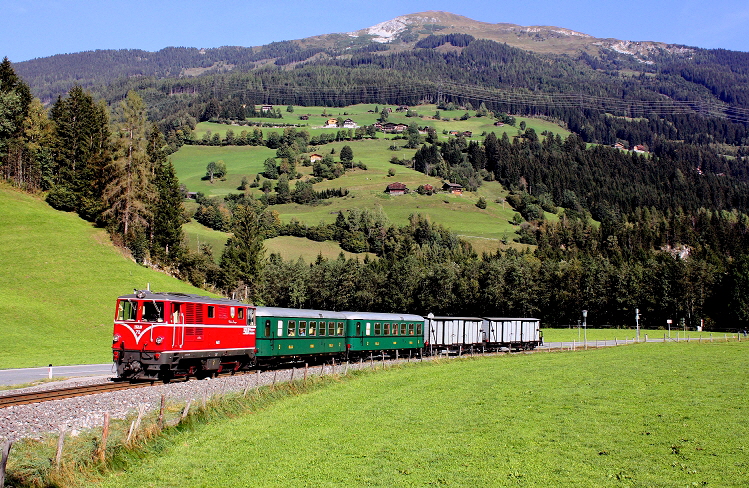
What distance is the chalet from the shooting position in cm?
19100

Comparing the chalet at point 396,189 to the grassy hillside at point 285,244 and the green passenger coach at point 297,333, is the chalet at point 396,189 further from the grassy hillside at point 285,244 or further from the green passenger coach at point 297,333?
the green passenger coach at point 297,333

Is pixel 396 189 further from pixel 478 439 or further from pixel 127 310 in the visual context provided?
pixel 478 439

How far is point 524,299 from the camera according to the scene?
10594cm

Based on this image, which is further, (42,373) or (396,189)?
(396,189)

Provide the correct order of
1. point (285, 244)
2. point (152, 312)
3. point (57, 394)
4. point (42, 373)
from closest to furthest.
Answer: point (57, 394) → point (152, 312) → point (42, 373) → point (285, 244)

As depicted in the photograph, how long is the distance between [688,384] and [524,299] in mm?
79050

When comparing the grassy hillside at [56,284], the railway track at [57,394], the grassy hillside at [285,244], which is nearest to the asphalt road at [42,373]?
the grassy hillside at [56,284]

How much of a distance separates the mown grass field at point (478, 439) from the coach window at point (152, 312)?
23.6ft

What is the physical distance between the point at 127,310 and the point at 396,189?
166055 millimetres

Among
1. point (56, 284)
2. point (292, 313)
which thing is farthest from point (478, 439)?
point (56, 284)

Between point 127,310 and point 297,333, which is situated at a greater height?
point 127,310

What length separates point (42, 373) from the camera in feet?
115

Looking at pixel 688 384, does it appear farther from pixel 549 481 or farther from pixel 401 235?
pixel 401 235

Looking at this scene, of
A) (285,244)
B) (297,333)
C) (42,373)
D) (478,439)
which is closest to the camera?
(478,439)
